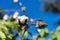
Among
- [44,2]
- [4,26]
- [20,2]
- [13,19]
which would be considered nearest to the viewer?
[4,26]

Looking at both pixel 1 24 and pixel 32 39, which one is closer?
pixel 1 24

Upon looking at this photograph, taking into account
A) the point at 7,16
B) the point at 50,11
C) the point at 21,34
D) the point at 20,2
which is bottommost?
the point at 21,34

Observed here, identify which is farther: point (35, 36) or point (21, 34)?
point (35, 36)

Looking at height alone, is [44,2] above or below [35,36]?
above

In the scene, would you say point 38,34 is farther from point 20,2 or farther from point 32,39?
point 20,2

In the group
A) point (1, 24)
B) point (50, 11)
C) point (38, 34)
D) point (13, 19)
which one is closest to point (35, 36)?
point (38, 34)

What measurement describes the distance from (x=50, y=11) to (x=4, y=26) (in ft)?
2.03

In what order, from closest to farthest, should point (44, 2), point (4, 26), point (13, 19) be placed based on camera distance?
point (4, 26)
point (13, 19)
point (44, 2)

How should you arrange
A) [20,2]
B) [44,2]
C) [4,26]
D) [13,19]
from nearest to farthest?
[4,26], [13,19], [20,2], [44,2]

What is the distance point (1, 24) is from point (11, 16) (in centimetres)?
16

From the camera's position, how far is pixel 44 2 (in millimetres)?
1350

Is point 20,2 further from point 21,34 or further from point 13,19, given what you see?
point 21,34

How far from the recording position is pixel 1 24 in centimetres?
86

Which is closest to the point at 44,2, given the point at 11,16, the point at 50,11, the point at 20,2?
the point at 50,11
